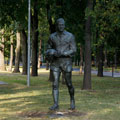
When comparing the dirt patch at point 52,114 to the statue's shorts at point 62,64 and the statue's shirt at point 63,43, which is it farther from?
the statue's shirt at point 63,43

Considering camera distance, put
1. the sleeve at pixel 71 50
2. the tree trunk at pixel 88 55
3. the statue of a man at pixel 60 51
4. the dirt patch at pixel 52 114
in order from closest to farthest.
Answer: the dirt patch at pixel 52 114, the sleeve at pixel 71 50, the statue of a man at pixel 60 51, the tree trunk at pixel 88 55

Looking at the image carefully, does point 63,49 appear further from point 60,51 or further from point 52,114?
point 52,114

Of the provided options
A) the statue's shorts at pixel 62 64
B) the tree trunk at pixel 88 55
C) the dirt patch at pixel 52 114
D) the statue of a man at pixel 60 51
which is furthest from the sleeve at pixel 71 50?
the tree trunk at pixel 88 55

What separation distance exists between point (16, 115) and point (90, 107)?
2.53 meters

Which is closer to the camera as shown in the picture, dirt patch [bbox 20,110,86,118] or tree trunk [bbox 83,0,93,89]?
dirt patch [bbox 20,110,86,118]

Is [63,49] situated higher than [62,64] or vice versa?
[63,49]

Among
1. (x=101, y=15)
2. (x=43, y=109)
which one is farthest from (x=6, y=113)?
(x=101, y=15)

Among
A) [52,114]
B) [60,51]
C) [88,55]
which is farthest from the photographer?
[88,55]

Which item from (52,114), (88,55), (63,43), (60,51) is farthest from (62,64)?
(88,55)

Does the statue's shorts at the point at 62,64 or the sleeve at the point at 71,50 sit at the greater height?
the sleeve at the point at 71,50

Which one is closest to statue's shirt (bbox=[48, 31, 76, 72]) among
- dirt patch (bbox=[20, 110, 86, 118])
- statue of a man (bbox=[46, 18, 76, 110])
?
statue of a man (bbox=[46, 18, 76, 110])

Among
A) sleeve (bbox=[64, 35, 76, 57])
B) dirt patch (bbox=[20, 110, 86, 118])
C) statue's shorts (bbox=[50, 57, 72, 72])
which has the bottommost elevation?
dirt patch (bbox=[20, 110, 86, 118])

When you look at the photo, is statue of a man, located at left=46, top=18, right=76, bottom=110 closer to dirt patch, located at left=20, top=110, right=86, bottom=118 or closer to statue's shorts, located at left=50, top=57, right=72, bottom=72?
statue's shorts, located at left=50, top=57, right=72, bottom=72

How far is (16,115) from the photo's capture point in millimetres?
8938
